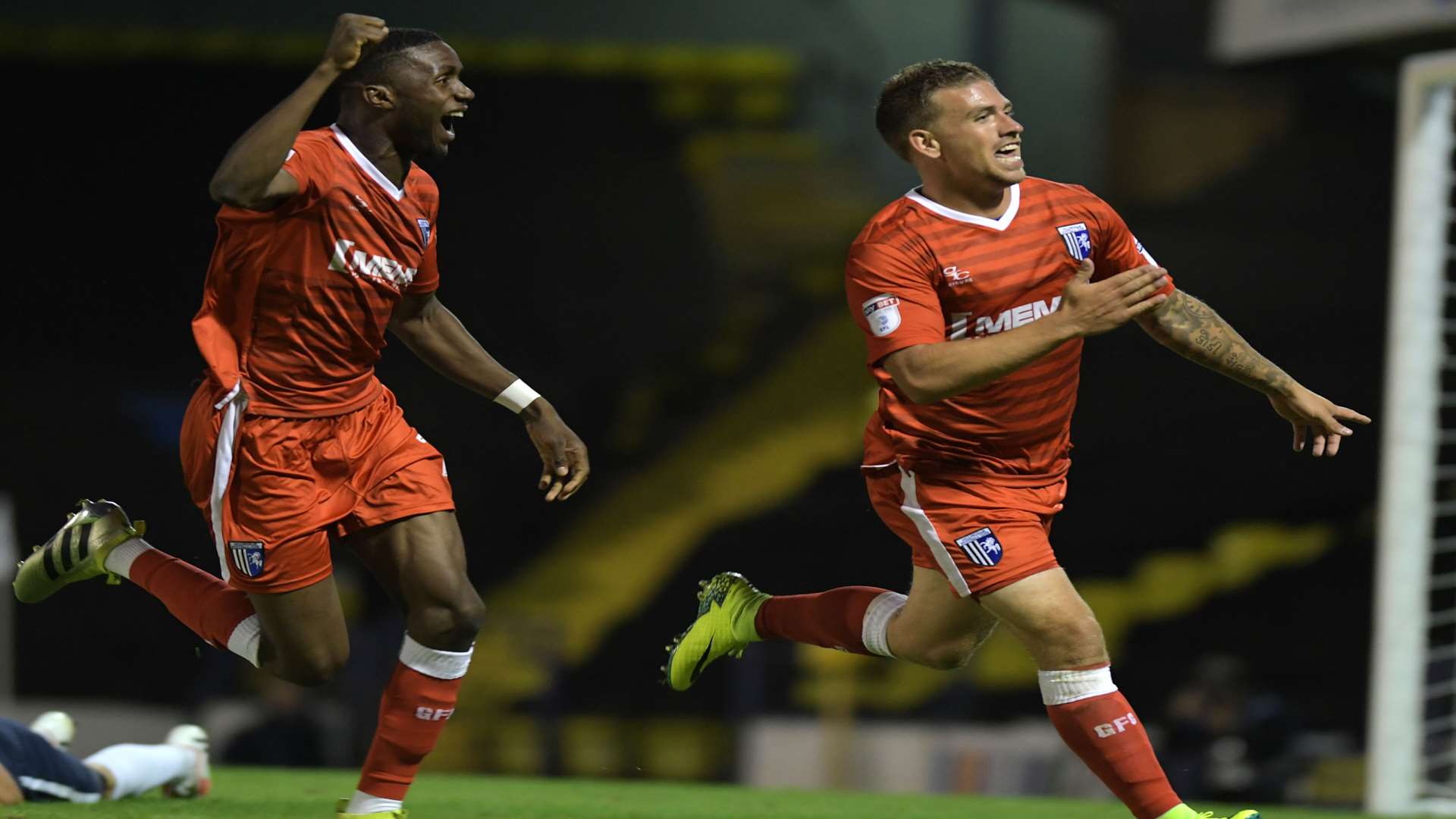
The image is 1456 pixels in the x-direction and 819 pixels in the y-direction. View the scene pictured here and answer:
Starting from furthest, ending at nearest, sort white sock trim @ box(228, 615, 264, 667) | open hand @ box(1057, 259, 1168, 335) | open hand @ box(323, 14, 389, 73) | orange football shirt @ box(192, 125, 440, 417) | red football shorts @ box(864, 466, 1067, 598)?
white sock trim @ box(228, 615, 264, 667), orange football shirt @ box(192, 125, 440, 417), red football shorts @ box(864, 466, 1067, 598), open hand @ box(323, 14, 389, 73), open hand @ box(1057, 259, 1168, 335)

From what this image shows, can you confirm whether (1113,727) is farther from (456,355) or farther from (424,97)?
(424,97)

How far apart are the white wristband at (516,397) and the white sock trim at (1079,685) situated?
58.3 inches

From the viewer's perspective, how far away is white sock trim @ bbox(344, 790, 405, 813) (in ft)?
14.2

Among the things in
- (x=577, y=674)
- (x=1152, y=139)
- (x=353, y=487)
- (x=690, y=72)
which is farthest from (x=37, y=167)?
(x=353, y=487)

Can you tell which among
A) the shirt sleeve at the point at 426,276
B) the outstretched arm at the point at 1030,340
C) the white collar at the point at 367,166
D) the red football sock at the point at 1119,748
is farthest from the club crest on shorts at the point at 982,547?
the white collar at the point at 367,166

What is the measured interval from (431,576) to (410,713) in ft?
1.14

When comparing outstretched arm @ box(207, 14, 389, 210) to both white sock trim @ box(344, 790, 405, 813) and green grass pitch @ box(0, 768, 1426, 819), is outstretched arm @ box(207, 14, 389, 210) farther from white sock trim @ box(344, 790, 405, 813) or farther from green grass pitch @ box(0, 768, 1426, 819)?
green grass pitch @ box(0, 768, 1426, 819)

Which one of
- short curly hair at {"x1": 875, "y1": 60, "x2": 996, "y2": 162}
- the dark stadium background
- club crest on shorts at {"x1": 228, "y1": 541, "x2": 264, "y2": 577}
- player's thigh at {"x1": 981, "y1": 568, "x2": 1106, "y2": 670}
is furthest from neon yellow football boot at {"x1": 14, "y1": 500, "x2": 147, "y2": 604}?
the dark stadium background

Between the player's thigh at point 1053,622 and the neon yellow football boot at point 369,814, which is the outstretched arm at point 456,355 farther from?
the player's thigh at point 1053,622

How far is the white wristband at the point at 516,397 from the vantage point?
4590mm

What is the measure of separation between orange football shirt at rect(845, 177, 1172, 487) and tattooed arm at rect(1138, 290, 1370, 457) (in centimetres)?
15

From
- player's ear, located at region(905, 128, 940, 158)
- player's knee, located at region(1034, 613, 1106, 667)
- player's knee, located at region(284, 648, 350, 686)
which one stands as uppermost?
player's ear, located at region(905, 128, 940, 158)

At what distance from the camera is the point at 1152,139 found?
13695mm

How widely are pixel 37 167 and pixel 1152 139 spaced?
8.57 m
